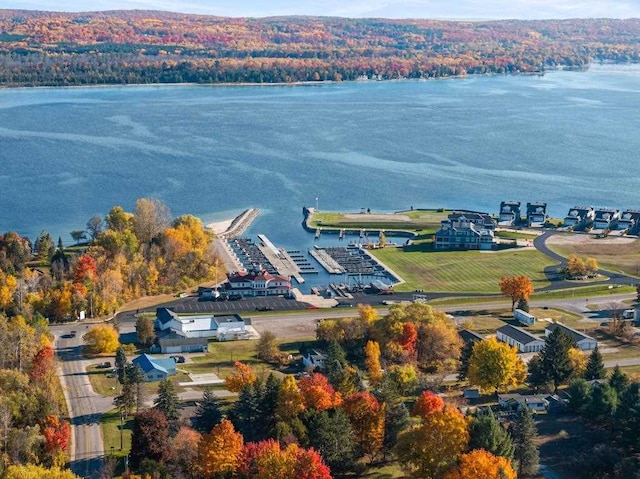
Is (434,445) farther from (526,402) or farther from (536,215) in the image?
(536,215)

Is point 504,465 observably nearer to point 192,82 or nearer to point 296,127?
point 296,127

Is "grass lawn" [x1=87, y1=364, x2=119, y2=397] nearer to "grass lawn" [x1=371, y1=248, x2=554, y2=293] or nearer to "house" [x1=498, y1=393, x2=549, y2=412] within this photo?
"house" [x1=498, y1=393, x2=549, y2=412]

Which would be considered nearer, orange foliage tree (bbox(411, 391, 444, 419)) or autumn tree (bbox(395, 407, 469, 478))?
autumn tree (bbox(395, 407, 469, 478))

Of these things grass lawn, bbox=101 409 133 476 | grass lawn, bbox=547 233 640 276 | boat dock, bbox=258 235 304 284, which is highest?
grass lawn, bbox=101 409 133 476

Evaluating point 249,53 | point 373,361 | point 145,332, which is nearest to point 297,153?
point 145,332

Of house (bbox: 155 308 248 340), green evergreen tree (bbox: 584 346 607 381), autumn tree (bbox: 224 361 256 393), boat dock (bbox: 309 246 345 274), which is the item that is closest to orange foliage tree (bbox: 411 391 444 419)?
autumn tree (bbox: 224 361 256 393)

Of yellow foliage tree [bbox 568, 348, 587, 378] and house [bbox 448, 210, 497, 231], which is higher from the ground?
yellow foliage tree [bbox 568, 348, 587, 378]

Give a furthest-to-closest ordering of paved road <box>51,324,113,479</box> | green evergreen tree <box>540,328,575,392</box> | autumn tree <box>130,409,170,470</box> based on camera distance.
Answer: green evergreen tree <box>540,328,575,392</box> → paved road <box>51,324,113,479</box> → autumn tree <box>130,409,170,470</box>

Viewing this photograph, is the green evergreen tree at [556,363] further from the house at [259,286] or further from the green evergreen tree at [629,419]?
the house at [259,286]
